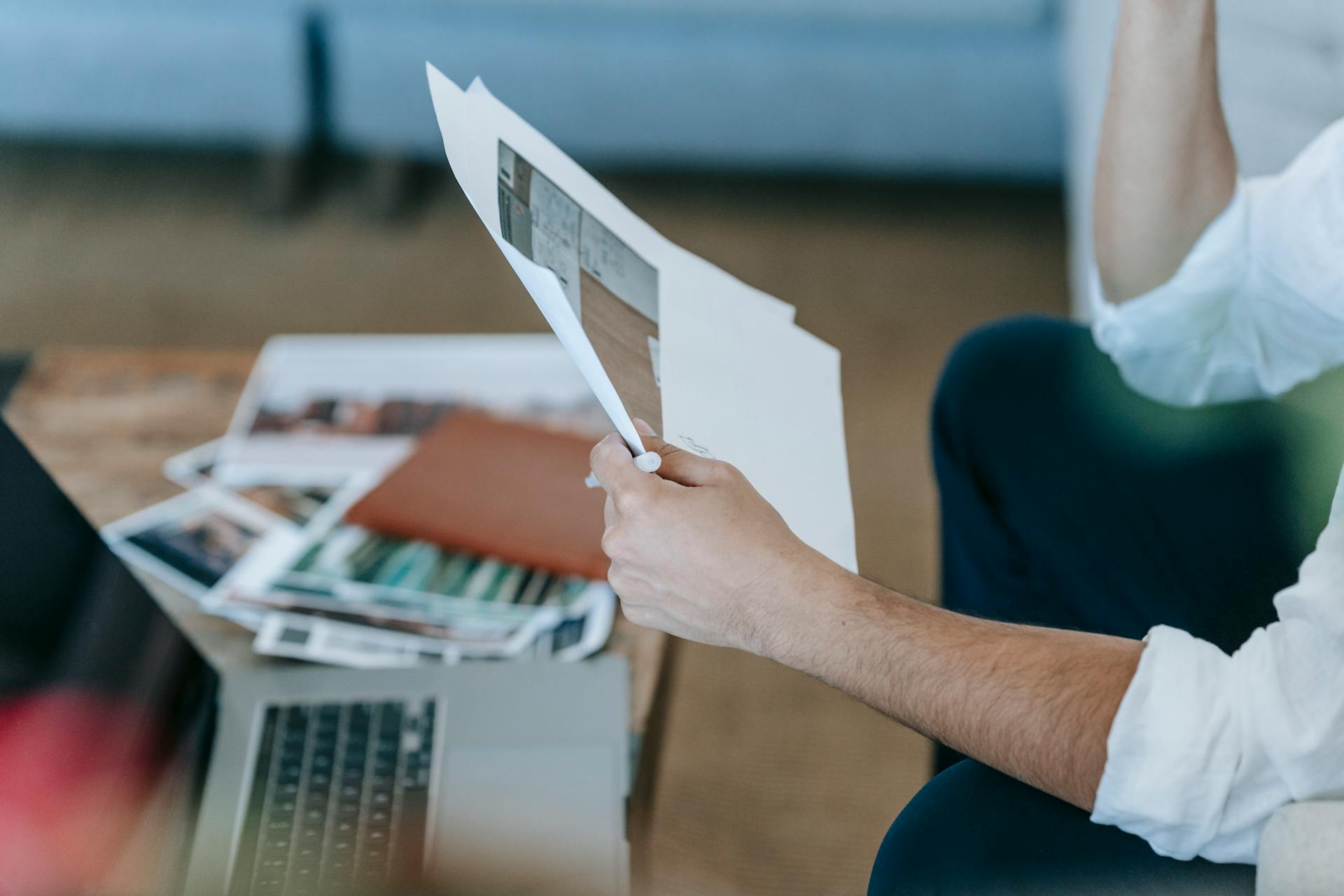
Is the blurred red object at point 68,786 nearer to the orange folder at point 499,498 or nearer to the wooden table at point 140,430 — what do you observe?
the wooden table at point 140,430

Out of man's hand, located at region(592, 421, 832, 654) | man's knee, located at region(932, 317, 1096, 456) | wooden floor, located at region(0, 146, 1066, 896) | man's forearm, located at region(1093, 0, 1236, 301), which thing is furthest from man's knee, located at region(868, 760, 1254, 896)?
wooden floor, located at region(0, 146, 1066, 896)

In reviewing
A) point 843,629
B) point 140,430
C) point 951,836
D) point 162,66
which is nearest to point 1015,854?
point 951,836

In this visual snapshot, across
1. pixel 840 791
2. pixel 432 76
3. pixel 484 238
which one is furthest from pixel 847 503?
pixel 484 238

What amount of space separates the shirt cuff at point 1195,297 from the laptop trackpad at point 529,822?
1.74 ft

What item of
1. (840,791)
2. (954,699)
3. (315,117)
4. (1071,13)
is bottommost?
(840,791)

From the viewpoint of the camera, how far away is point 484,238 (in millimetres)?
2012

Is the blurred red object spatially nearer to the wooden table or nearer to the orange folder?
the wooden table

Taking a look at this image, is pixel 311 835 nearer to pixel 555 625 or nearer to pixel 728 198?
pixel 555 625

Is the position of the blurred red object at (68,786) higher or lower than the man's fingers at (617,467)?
lower

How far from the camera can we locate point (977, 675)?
60 cm

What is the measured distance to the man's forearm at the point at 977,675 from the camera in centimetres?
58

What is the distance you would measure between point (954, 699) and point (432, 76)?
0.42m

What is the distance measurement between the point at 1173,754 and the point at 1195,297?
1.55ft

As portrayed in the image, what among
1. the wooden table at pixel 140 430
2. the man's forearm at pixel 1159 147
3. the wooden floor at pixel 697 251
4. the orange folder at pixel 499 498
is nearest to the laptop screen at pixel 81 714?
the wooden table at pixel 140 430
